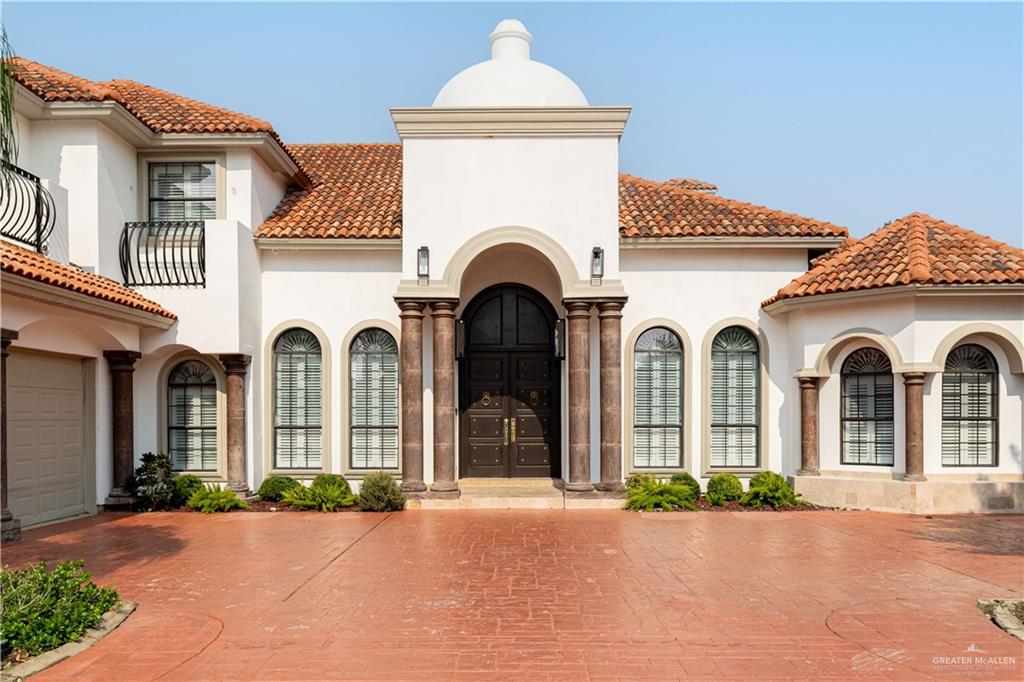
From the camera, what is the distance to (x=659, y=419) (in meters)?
15.1

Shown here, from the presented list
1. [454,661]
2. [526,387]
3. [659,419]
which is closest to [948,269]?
[659,419]

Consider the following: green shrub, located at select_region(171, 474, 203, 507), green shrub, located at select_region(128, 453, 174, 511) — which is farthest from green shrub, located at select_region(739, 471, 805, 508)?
green shrub, located at select_region(128, 453, 174, 511)

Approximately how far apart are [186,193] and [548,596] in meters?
11.2

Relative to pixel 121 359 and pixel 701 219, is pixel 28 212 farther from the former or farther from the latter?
pixel 701 219

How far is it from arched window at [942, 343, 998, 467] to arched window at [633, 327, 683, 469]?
4.65 meters

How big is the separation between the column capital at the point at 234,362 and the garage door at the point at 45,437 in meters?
2.37

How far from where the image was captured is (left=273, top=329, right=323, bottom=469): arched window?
15031mm

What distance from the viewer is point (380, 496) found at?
13484mm

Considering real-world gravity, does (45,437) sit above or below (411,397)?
below

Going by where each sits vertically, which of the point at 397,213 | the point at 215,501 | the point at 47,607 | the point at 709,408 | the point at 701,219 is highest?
the point at 397,213

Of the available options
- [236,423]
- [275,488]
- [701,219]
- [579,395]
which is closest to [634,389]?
[579,395]

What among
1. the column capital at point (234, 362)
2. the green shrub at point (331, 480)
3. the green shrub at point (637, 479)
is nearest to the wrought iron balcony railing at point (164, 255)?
the column capital at point (234, 362)

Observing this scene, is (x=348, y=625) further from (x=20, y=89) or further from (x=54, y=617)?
(x=20, y=89)

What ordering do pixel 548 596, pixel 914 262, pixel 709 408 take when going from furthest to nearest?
pixel 709 408 → pixel 914 262 → pixel 548 596
